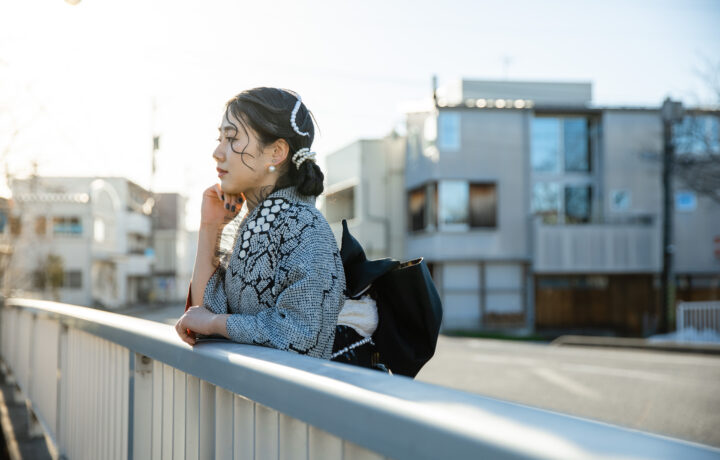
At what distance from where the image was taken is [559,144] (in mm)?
27922

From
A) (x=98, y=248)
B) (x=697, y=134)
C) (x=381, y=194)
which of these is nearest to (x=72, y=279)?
(x=98, y=248)

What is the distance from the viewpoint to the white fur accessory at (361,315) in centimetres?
200

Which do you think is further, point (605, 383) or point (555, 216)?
point (555, 216)

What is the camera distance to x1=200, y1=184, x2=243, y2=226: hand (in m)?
2.26

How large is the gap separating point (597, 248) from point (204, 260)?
86.1ft

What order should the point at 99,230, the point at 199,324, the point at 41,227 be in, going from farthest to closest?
the point at 99,230, the point at 41,227, the point at 199,324

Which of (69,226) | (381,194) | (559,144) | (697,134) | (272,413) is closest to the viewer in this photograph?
(272,413)

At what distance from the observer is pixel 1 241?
62.3 ft

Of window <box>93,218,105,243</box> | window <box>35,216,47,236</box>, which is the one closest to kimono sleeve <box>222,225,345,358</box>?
window <box>35,216,47,236</box>

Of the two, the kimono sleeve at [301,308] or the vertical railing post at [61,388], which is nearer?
the kimono sleeve at [301,308]

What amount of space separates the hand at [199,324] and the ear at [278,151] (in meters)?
0.53

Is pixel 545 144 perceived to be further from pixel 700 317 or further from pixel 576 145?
pixel 700 317

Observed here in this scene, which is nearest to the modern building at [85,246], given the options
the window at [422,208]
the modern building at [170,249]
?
the modern building at [170,249]

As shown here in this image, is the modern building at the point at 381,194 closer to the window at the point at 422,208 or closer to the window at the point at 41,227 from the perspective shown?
the window at the point at 422,208
